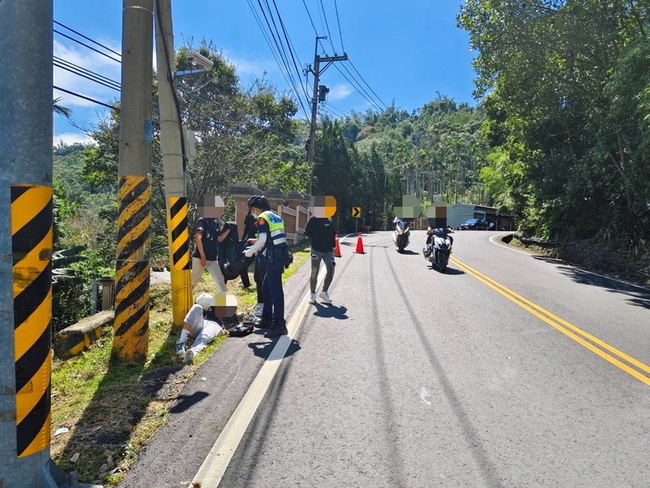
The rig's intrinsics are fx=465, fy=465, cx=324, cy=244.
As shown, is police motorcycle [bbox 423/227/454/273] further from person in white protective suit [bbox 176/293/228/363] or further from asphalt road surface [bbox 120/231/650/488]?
person in white protective suit [bbox 176/293/228/363]

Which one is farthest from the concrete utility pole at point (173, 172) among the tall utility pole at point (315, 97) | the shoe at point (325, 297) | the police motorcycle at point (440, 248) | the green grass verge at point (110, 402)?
the tall utility pole at point (315, 97)

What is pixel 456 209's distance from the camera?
2352 inches

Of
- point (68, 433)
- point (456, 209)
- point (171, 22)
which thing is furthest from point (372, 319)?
point (456, 209)

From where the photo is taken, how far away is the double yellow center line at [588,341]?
206 inches

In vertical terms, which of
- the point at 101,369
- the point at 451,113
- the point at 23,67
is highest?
the point at 451,113

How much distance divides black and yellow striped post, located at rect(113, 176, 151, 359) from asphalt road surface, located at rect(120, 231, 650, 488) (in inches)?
37.4

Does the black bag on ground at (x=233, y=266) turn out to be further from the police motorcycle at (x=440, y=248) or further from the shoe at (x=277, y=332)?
the police motorcycle at (x=440, y=248)

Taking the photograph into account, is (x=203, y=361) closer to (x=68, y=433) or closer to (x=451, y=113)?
(x=68, y=433)

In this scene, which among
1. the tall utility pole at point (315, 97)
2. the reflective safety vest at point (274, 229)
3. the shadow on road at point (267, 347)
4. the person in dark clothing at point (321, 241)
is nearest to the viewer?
the shadow on road at point (267, 347)

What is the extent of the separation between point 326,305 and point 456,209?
179 feet

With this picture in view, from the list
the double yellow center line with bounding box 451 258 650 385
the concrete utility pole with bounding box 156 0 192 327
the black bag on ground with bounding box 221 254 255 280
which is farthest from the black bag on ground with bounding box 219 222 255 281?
the double yellow center line with bounding box 451 258 650 385

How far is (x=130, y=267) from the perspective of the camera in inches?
203

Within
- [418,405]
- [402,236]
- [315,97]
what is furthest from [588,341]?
[315,97]

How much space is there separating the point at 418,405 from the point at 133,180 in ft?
12.5
